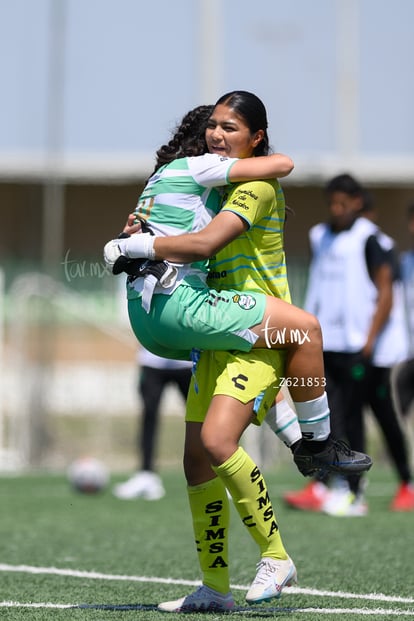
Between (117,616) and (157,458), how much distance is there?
10783 mm

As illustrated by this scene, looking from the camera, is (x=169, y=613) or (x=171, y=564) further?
(x=171, y=564)

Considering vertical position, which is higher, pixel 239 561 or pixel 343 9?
pixel 343 9

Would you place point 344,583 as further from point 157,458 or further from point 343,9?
point 343,9

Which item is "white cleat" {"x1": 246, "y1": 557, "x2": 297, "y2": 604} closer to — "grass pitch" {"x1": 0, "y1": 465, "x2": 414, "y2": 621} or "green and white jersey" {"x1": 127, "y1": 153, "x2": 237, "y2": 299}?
"grass pitch" {"x1": 0, "y1": 465, "x2": 414, "y2": 621}

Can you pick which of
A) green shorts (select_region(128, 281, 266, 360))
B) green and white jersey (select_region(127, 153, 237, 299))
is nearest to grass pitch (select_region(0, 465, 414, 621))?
green shorts (select_region(128, 281, 266, 360))

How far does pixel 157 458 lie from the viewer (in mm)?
15992

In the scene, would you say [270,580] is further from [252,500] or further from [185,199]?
[185,199]

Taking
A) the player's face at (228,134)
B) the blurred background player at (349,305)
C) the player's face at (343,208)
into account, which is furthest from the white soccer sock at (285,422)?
the player's face at (343,208)

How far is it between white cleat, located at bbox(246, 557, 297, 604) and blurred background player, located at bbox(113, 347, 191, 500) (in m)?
5.94

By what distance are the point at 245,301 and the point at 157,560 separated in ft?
8.19

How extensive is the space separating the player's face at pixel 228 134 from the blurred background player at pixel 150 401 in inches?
233

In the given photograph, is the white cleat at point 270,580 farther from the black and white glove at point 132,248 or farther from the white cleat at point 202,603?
the black and white glove at point 132,248

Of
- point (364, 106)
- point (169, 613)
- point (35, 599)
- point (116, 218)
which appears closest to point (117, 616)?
point (169, 613)

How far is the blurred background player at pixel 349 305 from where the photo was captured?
9.80 metres
